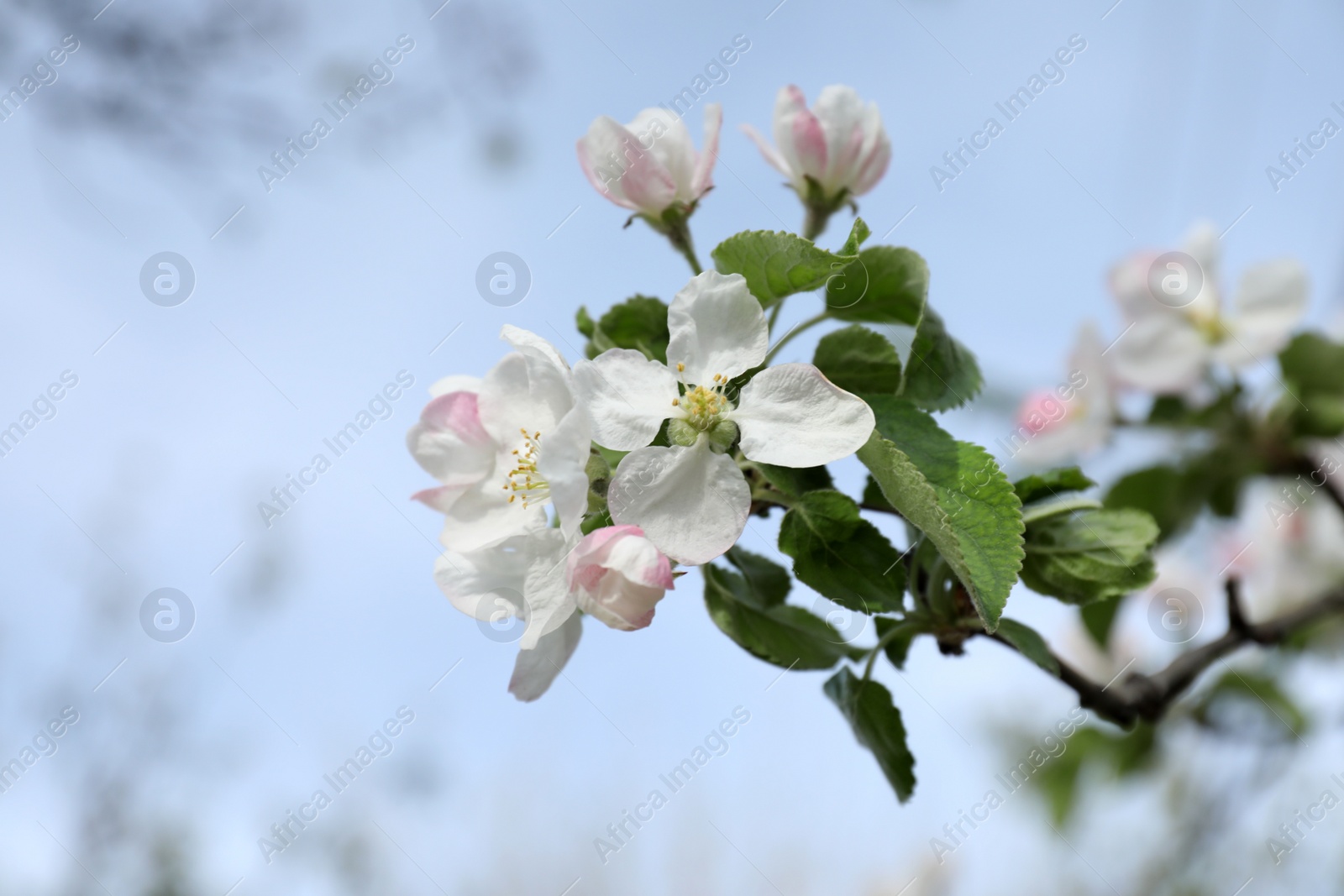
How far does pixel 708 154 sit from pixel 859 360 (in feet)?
0.78

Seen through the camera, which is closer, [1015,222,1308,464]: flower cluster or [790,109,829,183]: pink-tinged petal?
[790,109,829,183]: pink-tinged petal

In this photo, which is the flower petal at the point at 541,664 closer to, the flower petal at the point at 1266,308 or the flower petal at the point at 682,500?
the flower petal at the point at 682,500

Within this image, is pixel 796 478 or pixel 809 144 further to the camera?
pixel 809 144

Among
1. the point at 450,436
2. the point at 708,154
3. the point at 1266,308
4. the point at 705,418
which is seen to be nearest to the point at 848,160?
the point at 708,154

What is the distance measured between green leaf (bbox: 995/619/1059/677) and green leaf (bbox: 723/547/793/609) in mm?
185

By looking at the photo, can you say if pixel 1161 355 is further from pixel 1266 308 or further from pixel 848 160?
pixel 848 160

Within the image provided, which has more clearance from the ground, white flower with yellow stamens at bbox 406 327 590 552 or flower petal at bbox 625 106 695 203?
flower petal at bbox 625 106 695 203

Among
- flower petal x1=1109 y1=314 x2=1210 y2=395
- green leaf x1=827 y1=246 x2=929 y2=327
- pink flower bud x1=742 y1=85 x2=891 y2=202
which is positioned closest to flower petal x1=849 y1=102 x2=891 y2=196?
pink flower bud x1=742 y1=85 x2=891 y2=202

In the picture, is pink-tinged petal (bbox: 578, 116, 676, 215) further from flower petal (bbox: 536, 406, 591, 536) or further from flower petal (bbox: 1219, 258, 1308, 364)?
flower petal (bbox: 1219, 258, 1308, 364)

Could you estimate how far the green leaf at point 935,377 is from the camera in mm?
792

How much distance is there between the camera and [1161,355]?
1.59 meters

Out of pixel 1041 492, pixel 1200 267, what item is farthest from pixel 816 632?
pixel 1200 267

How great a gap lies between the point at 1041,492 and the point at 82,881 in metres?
4.22

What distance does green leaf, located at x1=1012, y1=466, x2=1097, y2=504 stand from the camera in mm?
910
